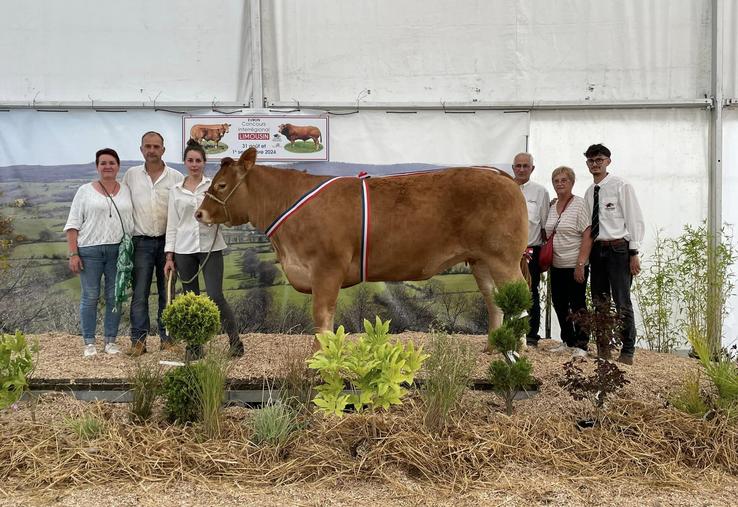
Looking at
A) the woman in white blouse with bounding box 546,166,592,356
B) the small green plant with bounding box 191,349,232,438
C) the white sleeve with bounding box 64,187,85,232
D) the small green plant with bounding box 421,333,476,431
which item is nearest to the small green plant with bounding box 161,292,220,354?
the small green plant with bounding box 191,349,232,438

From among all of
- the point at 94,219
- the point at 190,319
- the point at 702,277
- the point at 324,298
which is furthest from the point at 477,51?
the point at 190,319

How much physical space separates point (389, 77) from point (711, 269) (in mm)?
3639

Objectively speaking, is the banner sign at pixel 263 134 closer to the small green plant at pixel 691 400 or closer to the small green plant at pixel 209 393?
the small green plant at pixel 209 393

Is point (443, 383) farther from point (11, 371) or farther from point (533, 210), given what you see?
point (533, 210)

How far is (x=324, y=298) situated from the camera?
4238 millimetres

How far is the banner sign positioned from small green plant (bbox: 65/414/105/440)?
3587 mm

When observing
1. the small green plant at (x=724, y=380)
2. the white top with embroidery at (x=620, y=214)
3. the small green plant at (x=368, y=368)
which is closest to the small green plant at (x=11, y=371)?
the small green plant at (x=368, y=368)

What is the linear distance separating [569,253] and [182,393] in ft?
11.0

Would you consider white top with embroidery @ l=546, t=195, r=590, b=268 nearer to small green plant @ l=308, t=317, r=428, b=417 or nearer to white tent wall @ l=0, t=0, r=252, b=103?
small green plant @ l=308, t=317, r=428, b=417

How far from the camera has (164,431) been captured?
126 inches

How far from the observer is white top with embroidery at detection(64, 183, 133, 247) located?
16.0 ft

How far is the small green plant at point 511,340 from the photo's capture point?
11.1 feet

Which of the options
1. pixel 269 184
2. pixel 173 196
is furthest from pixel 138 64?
pixel 269 184

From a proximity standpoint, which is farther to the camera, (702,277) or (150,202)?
(702,277)
